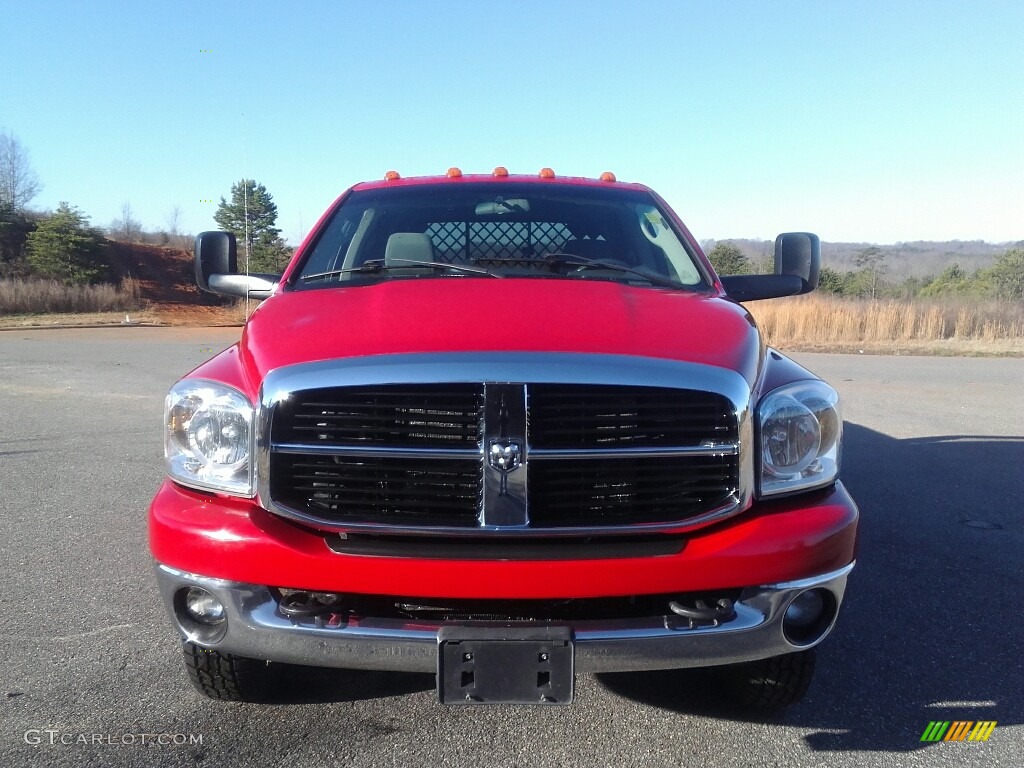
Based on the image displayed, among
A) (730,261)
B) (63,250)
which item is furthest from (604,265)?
(63,250)

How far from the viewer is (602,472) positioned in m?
2.22

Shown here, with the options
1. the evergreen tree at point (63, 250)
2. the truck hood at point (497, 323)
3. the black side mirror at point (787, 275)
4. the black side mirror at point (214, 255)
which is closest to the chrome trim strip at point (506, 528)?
the truck hood at point (497, 323)

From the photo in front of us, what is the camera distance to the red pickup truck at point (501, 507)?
212 cm

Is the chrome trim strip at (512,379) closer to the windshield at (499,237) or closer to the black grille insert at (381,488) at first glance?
the black grille insert at (381,488)

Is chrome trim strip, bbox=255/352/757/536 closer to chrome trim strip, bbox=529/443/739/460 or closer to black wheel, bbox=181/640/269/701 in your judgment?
chrome trim strip, bbox=529/443/739/460

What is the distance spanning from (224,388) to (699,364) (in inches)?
53.3

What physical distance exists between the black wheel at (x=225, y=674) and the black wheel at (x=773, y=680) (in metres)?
1.55

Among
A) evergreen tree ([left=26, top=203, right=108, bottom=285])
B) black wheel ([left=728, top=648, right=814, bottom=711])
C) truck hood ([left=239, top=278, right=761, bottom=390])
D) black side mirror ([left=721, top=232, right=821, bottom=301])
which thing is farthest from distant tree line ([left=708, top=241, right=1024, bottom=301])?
evergreen tree ([left=26, top=203, right=108, bottom=285])

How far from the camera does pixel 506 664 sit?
2.07 meters

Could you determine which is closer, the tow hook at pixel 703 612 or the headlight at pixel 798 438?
the tow hook at pixel 703 612

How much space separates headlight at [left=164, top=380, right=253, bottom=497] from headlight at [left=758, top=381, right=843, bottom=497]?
1.46 m

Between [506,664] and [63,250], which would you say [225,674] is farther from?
[63,250]

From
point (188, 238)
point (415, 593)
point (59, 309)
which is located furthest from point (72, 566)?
point (188, 238)

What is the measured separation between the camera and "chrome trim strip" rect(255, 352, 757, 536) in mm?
2141
